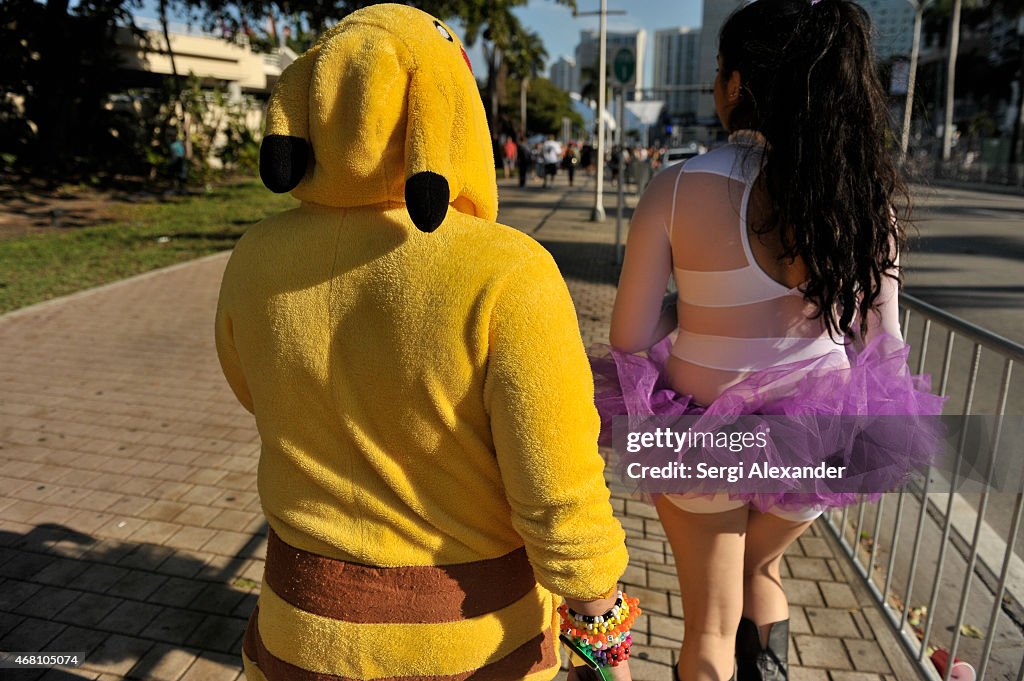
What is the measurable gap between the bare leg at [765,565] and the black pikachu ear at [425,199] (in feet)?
3.77

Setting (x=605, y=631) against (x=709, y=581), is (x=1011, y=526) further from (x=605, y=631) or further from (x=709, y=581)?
(x=605, y=631)

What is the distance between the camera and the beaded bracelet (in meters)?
1.29

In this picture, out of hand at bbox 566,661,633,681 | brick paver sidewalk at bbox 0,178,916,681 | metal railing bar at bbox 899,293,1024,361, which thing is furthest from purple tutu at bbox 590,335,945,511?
brick paver sidewalk at bbox 0,178,916,681

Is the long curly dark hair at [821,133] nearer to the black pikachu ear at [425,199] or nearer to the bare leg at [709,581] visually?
the bare leg at [709,581]

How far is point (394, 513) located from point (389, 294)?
36 centimetres

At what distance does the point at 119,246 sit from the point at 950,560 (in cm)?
1281

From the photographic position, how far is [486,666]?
124cm

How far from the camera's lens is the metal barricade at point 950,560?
213cm

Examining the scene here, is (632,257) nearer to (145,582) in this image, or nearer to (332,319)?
(332,319)

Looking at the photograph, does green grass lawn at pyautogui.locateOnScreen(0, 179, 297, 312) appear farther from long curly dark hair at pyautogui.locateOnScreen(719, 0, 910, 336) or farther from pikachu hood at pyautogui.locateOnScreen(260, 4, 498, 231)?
long curly dark hair at pyautogui.locateOnScreen(719, 0, 910, 336)

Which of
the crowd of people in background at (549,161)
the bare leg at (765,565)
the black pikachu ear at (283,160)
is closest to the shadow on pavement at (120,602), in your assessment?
the bare leg at (765,565)

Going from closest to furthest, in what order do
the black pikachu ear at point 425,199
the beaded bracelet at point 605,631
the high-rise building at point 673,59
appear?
the black pikachu ear at point 425,199 < the beaded bracelet at point 605,631 < the high-rise building at point 673,59

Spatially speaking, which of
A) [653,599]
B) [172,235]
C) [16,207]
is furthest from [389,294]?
[16,207]

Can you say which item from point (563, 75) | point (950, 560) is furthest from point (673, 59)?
point (950, 560)
